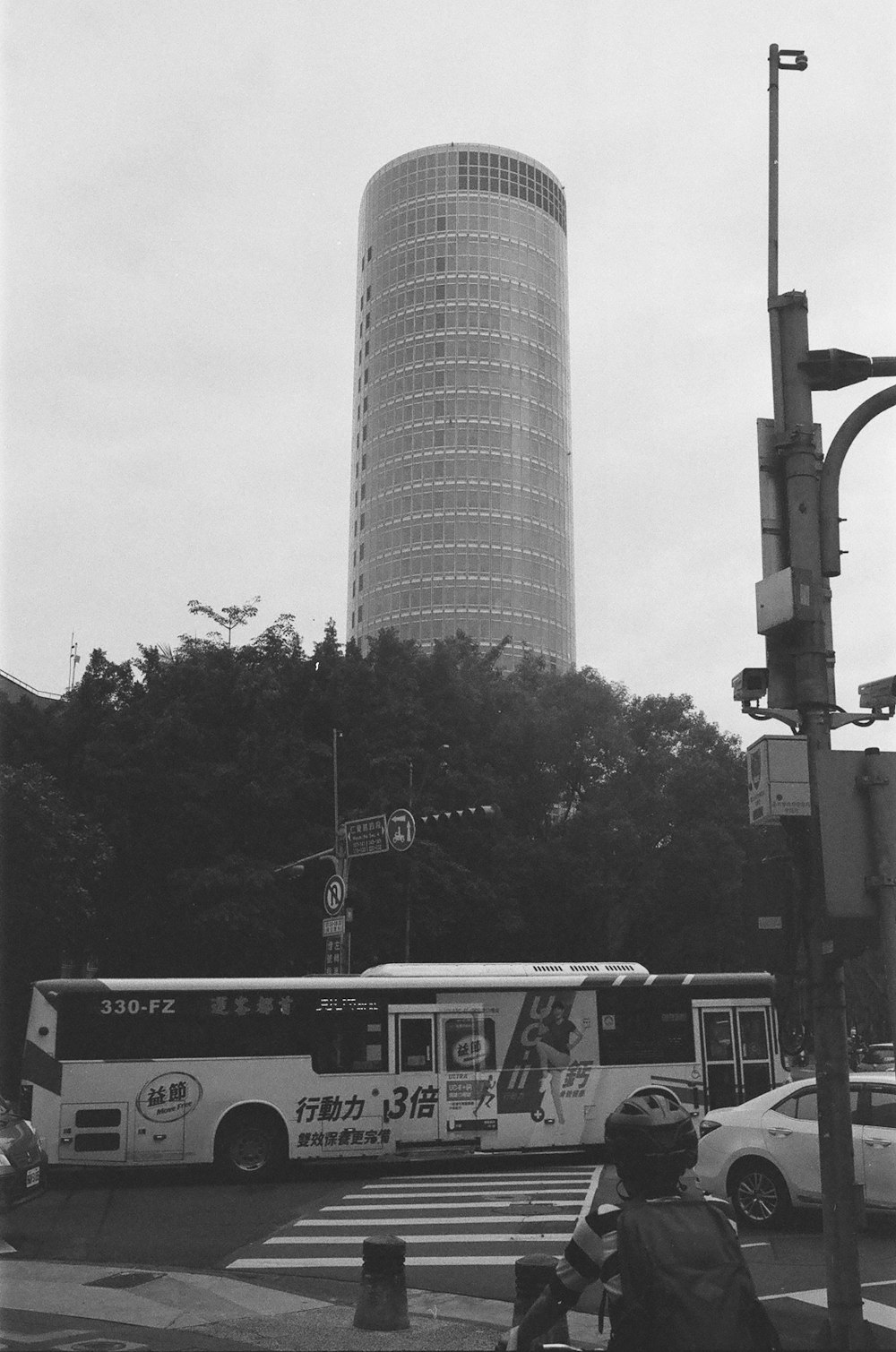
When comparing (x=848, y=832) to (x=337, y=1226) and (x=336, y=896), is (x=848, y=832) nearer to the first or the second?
(x=337, y=1226)

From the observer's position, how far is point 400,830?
27.8 m

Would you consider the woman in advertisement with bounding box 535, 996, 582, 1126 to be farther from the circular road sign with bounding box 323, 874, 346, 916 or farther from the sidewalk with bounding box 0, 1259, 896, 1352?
the sidewalk with bounding box 0, 1259, 896, 1352

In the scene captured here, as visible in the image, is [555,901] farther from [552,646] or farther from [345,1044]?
[552,646]

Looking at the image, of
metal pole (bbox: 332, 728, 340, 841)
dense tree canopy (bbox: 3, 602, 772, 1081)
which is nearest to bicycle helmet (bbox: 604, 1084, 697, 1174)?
dense tree canopy (bbox: 3, 602, 772, 1081)

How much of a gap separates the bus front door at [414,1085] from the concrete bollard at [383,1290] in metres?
10.2

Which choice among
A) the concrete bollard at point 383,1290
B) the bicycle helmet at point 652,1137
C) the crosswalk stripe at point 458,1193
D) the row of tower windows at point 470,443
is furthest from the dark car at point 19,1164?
the row of tower windows at point 470,443

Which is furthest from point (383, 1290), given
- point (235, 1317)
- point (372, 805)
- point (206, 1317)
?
point (372, 805)

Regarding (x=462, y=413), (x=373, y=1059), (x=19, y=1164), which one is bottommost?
(x=19, y=1164)

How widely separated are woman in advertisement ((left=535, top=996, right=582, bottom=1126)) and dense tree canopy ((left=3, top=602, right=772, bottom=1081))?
470 inches

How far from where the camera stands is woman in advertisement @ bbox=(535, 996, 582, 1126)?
20203 millimetres

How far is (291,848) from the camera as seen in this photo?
121 feet

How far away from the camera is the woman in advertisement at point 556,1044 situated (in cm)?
2020

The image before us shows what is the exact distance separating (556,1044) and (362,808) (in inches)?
743

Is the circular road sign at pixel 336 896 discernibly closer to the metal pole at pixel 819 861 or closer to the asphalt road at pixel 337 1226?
the asphalt road at pixel 337 1226
